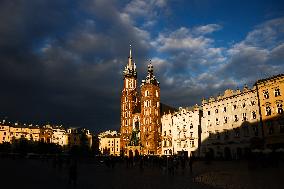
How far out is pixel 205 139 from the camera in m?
68.9

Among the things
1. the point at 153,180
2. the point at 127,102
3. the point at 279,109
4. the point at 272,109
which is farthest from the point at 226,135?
the point at 127,102

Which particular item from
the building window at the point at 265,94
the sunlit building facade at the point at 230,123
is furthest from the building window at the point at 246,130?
the building window at the point at 265,94

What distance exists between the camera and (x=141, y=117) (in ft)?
305

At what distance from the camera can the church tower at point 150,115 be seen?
86.5 m

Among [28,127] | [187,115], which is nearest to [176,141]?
[187,115]

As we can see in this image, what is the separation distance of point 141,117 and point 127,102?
13249 mm

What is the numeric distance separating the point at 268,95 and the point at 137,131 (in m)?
42.1

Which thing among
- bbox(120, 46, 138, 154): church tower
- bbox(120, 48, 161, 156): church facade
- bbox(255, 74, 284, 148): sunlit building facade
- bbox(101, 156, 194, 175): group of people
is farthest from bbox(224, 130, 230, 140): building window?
bbox(120, 46, 138, 154): church tower

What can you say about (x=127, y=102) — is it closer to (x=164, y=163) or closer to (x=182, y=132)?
(x=182, y=132)

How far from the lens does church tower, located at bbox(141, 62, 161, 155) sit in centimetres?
8650

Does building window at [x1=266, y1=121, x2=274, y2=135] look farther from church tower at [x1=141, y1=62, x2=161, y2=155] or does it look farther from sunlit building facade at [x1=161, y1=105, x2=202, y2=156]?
church tower at [x1=141, y1=62, x2=161, y2=155]

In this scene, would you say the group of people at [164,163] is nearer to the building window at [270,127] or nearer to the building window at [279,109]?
the building window at [270,127]

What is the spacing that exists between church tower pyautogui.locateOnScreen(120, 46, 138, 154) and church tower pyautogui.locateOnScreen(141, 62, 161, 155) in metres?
9.66

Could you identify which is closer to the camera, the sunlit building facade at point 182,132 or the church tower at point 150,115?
the sunlit building facade at point 182,132
